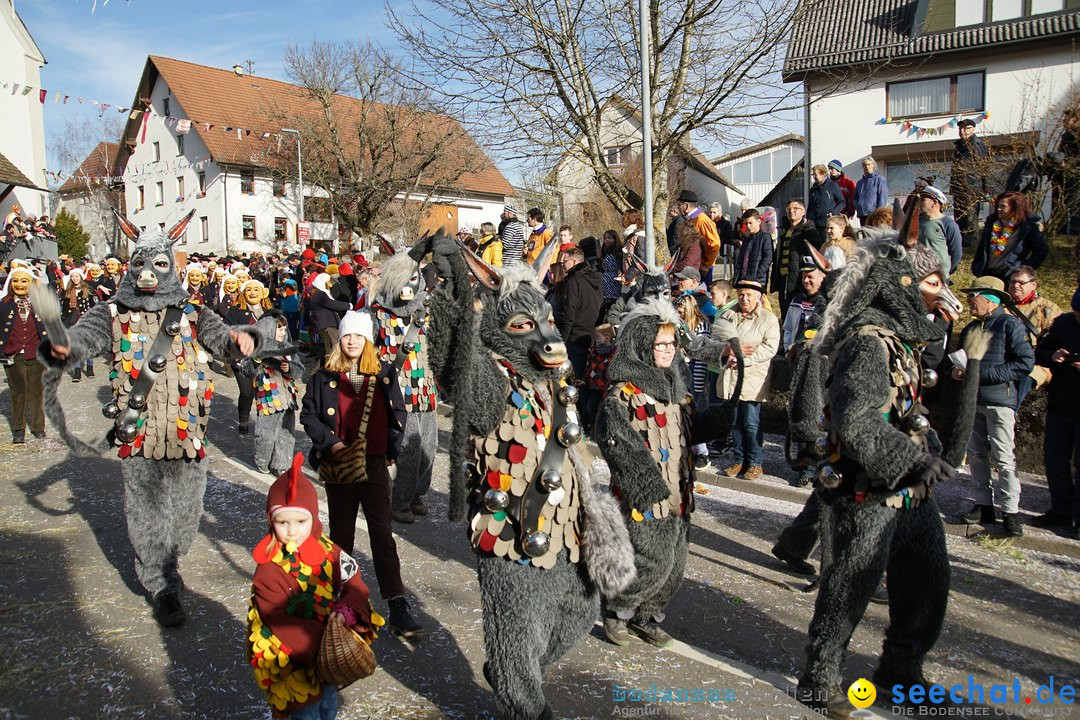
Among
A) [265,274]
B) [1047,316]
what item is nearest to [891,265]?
[1047,316]

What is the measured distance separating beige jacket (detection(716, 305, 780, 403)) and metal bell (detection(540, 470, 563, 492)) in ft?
14.5

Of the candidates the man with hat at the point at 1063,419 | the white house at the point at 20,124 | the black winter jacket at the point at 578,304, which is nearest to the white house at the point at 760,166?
the white house at the point at 20,124

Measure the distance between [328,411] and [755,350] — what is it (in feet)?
14.2

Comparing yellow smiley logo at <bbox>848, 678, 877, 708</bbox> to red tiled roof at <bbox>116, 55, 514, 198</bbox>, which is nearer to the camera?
yellow smiley logo at <bbox>848, 678, 877, 708</bbox>

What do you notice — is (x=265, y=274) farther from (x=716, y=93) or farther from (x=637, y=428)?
(x=637, y=428)

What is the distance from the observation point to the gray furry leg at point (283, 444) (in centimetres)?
804

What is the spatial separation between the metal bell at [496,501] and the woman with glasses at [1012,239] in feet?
25.8

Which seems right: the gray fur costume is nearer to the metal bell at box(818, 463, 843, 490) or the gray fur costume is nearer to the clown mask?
the metal bell at box(818, 463, 843, 490)

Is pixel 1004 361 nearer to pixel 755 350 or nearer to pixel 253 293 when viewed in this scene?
pixel 755 350

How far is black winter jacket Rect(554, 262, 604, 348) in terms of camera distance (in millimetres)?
9430

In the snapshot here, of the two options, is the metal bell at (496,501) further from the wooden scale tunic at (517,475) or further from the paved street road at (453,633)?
the paved street road at (453,633)

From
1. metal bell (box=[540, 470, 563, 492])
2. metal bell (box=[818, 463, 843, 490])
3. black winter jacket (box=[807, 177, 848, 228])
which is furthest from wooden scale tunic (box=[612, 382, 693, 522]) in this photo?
black winter jacket (box=[807, 177, 848, 228])

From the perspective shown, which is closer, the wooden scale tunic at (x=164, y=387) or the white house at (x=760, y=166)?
the wooden scale tunic at (x=164, y=387)

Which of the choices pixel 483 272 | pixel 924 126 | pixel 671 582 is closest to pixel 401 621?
pixel 671 582
